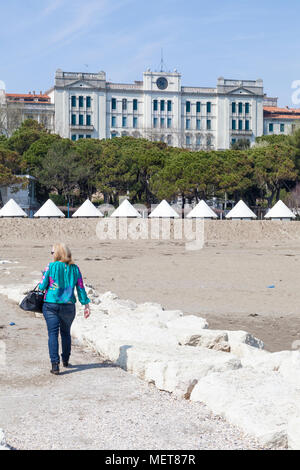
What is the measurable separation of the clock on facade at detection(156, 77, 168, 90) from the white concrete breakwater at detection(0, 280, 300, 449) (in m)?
111

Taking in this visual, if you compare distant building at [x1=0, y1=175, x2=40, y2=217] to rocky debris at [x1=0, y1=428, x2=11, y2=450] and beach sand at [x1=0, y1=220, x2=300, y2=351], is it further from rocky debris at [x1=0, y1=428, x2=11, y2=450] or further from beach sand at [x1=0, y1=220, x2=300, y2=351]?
rocky debris at [x1=0, y1=428, x2=11, y2=450]

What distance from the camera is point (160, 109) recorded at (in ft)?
→ 384

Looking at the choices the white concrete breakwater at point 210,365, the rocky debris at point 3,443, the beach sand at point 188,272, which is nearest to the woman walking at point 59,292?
the white concrete breakwater at point 210,365

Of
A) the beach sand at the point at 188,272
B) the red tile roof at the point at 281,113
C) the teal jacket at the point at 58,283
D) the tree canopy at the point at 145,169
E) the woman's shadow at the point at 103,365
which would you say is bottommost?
the beach sand at the point at 188,272

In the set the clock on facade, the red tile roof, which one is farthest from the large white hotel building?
the red tile roof

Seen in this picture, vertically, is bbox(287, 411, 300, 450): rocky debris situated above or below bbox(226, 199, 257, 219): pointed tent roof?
below

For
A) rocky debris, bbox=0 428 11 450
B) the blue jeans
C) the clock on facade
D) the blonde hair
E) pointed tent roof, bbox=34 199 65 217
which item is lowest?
rocky debris, bbox=0 428 11 450

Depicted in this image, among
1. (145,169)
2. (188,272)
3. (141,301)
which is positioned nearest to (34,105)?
(145,169)

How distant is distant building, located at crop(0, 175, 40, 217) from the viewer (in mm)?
48500

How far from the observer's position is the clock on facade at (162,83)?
117062 millimetres

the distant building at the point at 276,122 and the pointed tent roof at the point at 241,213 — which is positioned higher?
the distant building at the point at 276,122

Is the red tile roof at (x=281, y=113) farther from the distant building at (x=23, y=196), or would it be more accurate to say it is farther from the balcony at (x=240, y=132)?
the distant building at (x=23, y=196)

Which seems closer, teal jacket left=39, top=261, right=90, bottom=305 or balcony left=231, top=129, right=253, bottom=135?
teal jacket left=39, top=261, right=90, bottom=305

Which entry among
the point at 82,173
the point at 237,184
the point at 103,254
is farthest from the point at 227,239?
the point at 82,173
